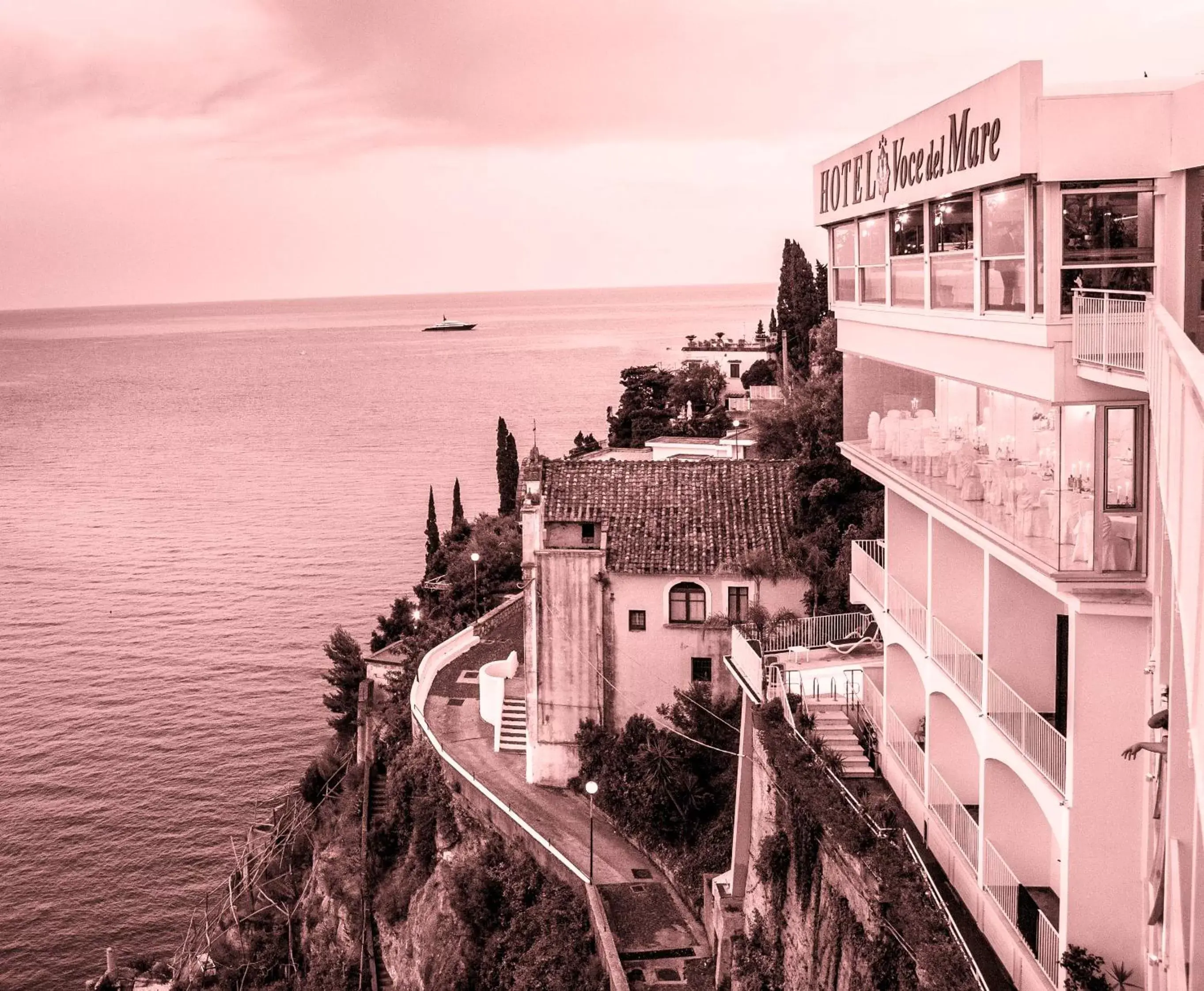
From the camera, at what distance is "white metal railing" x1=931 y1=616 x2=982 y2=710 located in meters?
15.7

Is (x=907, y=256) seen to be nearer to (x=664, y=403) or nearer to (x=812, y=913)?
(x=812, y=913)

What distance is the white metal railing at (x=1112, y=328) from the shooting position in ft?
39.1

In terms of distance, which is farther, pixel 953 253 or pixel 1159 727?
pixel 953 253

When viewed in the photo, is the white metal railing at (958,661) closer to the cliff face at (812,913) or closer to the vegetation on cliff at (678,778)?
the cliff face at (812,913)

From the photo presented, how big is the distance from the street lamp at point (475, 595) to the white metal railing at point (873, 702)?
2595 centimetres

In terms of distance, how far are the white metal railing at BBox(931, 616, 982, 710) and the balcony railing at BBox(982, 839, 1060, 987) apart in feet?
5.71

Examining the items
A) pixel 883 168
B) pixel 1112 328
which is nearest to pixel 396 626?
pixel 883 168

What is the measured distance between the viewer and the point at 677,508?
30656 millimetres

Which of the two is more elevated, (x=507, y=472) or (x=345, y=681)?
(x=507, y=472)

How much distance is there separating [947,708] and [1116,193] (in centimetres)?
764

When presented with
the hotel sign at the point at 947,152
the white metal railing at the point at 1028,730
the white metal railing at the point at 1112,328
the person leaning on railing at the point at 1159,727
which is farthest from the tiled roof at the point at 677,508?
the person leaning on railing at the point at 1159,727

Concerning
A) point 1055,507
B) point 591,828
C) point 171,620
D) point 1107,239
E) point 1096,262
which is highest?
point 1107,239

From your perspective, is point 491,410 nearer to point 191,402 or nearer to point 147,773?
point 191,402

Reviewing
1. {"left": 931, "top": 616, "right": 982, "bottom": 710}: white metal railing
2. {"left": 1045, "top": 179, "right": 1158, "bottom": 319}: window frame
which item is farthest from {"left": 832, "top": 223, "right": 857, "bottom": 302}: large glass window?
{"left": 1045, "top": 179, "right": 1158, "bottom": 319}: window frame
